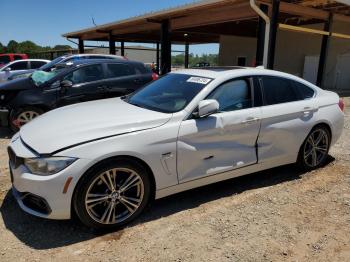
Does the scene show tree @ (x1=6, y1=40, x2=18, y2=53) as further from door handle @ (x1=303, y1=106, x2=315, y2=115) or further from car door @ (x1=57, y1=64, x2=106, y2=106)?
door handle @ (x1=303, y1=106, x2=315, y2=115)

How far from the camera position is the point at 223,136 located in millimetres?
3867

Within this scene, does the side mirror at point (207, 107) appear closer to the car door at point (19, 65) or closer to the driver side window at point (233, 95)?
the driver side window at point (233, 95)

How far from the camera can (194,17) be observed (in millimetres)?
14375

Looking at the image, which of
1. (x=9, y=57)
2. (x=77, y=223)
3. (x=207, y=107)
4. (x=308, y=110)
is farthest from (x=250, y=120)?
(x=9, y=57)

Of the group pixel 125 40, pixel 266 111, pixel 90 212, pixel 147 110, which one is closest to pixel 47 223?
pixel 90 212

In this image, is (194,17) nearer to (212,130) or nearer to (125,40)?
(212,130)

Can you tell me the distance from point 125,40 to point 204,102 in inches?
1034

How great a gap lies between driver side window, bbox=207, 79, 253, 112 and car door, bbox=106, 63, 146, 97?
4101 mm

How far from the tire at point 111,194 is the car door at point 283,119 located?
1.70 metres

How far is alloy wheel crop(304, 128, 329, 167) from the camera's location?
16.1 feet

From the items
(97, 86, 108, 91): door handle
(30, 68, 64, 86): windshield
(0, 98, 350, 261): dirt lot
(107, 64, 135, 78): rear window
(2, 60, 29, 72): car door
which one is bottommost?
(0, 98, 350, 261): dirt lot

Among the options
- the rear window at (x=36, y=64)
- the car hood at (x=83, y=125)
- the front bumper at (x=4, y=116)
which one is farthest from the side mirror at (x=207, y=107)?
the rear window at (x=36, y=64)

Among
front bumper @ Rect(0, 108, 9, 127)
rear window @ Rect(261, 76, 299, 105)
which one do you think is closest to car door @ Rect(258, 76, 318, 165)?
rear window @ Rect(261, 76, 299, 105)

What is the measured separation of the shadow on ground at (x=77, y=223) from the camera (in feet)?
10.5
